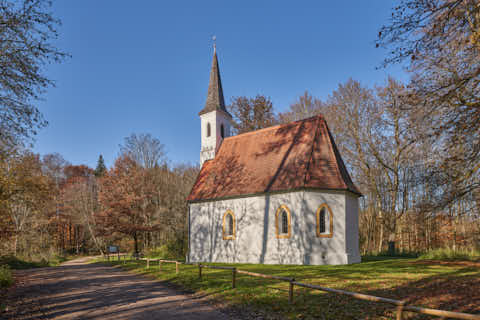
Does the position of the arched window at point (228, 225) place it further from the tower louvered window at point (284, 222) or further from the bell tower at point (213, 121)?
the bell tower at point (213, 121)

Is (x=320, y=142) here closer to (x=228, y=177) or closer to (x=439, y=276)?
(x=228, y=177)

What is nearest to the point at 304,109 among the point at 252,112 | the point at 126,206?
the point at 252,112

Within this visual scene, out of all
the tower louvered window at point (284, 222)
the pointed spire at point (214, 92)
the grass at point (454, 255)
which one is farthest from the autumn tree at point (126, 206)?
the grass at point (454, 255)

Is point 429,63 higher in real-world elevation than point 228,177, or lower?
higher

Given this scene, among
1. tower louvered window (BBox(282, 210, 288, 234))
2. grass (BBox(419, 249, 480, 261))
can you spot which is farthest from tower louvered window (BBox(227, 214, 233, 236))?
grass (BBox(419, 249, 480, 261))

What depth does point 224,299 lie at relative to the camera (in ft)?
28.8

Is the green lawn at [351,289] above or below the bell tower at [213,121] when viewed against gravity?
below

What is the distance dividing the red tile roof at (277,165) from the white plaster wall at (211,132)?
2068mm

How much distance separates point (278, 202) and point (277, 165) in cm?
259

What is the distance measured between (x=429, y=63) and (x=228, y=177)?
50.0 ft

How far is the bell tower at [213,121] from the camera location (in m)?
26.3

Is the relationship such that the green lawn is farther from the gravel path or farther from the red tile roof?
the red tile roof

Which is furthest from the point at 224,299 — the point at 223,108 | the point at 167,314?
the point at 223,108

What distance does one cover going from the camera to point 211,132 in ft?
86.9
